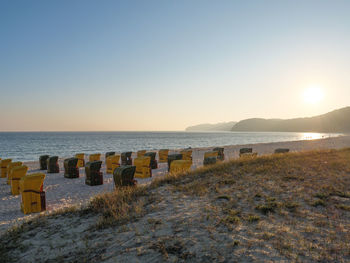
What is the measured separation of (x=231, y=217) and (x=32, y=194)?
6.47 meters

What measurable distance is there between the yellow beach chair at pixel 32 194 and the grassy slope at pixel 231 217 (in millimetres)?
2157

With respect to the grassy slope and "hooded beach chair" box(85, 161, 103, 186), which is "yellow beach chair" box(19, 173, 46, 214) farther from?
"hooded beach chair" box(85, 161, 103, 186)

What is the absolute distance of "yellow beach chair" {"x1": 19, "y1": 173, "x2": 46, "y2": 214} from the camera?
7.24 m

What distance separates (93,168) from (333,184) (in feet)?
32.8

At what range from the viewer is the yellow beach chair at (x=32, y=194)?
7.24 metres

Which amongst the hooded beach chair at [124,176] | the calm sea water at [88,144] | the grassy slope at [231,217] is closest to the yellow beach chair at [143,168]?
the hooded beach chair at [124,176]

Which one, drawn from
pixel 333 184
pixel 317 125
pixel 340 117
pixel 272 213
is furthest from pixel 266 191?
pixel 317 125

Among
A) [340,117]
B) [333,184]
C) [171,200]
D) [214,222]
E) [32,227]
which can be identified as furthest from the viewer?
[340,117]

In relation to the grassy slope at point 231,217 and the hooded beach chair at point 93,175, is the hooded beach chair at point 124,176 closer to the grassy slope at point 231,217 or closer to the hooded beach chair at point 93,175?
the grassy slope at point 231,217

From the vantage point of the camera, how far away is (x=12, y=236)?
482 cm

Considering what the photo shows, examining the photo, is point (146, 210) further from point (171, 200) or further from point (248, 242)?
point (248, 242)

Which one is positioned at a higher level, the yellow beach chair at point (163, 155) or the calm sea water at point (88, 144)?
the yellow beach chair at point (163, 155)

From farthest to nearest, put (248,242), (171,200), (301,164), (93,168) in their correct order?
(93,168), (301,164), (171,200), (248,242)

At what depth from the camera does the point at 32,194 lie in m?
7.33
